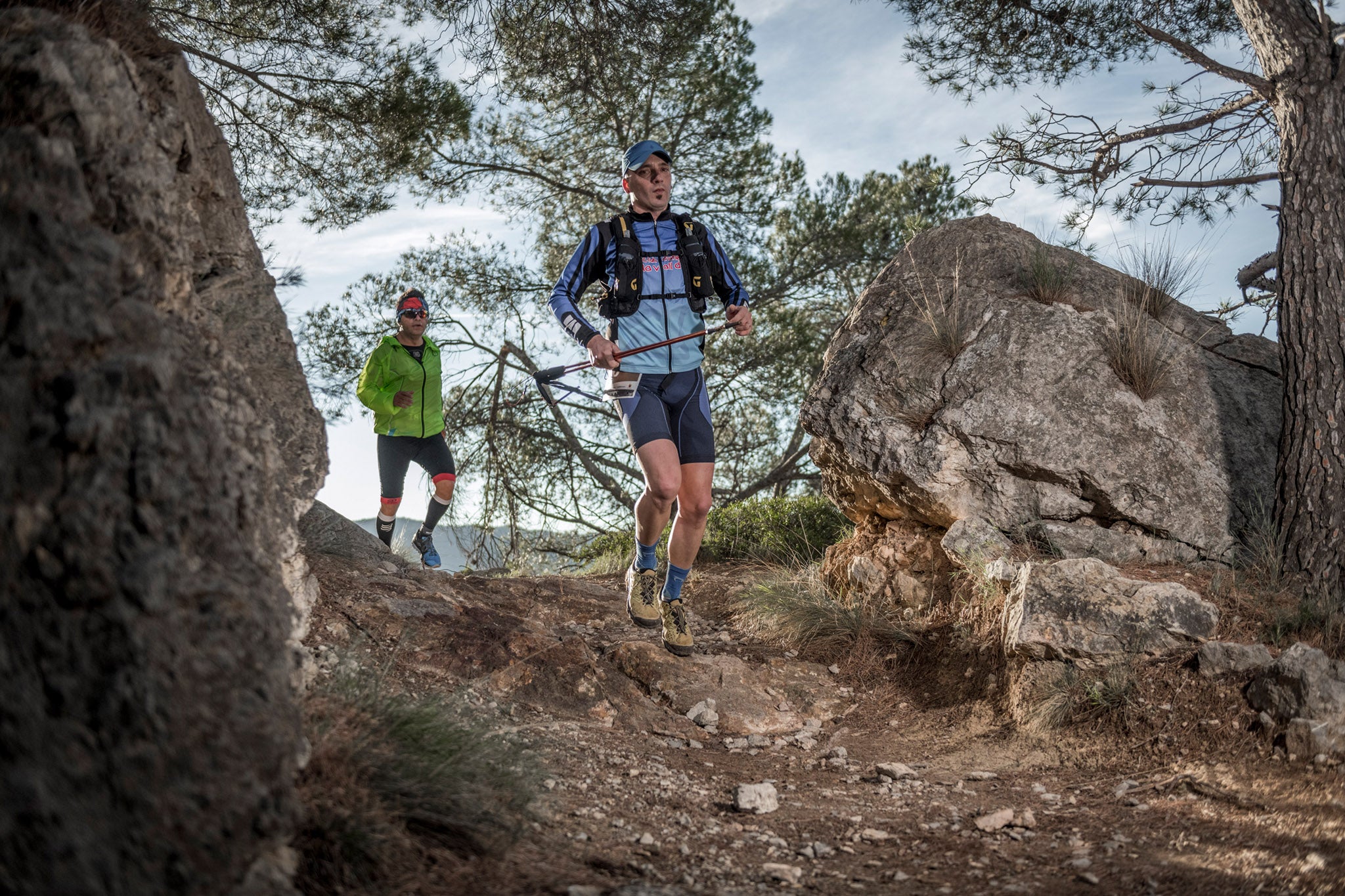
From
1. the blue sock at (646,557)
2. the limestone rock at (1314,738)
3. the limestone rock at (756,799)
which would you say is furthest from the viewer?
the blue sock at (646,557)

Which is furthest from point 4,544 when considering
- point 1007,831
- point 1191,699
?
point 1191,699

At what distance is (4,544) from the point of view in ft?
6.13

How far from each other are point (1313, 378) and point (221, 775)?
5.81 metres

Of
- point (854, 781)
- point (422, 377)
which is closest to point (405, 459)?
point (422, 377)

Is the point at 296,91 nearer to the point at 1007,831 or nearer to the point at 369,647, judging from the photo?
the point at 369,647

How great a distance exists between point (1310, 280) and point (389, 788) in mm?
5698

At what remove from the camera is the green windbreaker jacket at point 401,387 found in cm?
714

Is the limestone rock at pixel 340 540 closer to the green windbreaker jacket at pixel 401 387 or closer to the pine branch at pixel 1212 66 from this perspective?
the green windbreaker jacket at pixel 401 387

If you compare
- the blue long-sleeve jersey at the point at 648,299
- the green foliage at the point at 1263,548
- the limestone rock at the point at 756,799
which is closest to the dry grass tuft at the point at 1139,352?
the green foliage at the point at 1263,548

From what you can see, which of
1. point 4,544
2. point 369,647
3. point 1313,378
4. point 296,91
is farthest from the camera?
point 296,91

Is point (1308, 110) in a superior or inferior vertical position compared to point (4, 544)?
superior

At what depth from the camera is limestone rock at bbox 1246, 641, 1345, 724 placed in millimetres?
3814

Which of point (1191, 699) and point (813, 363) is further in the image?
point (813, 363)

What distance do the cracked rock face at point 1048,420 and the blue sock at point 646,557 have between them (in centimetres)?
154
